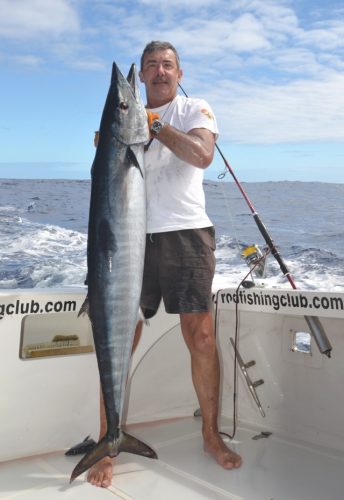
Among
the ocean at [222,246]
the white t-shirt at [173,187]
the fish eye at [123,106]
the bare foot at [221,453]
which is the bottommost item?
the bare foot at [221,453]

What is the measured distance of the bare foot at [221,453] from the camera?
2.79m

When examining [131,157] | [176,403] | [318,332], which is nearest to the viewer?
[131,157]

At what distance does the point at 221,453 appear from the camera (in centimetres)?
283

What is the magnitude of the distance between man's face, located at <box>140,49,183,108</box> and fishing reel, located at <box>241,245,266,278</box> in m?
0.98

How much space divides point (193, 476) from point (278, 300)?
3.14 feet

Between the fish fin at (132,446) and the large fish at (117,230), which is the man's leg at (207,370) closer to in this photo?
the fish fin at (132,446)

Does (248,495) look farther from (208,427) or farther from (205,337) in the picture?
(205,337)

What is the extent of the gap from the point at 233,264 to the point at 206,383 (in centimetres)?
536

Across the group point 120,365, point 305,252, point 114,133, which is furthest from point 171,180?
point 305,252

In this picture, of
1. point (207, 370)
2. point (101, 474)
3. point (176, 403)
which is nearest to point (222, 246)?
point (176, 403)

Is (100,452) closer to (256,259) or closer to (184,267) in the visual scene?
(184,267)

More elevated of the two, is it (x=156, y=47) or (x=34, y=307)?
(x=156, y=47)

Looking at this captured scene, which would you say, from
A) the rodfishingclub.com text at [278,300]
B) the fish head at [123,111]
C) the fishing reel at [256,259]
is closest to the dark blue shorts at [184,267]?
the rodfishingclub.com text at [278,300]

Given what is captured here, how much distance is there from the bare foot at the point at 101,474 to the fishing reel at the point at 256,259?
1.28 metres
